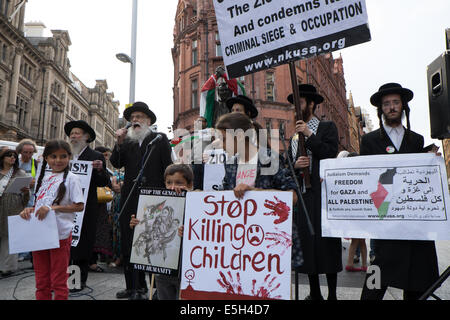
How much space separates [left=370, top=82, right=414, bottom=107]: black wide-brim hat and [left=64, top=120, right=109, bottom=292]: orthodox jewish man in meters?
3.10

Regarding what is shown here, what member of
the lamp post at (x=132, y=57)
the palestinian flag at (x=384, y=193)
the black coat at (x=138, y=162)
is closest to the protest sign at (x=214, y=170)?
the black coat at (x=138, y=162)

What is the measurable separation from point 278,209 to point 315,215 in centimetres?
75

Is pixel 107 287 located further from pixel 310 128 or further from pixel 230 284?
pixel 310 128

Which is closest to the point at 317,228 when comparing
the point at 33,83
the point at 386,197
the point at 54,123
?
the point at 386,197

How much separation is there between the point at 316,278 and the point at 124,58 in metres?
10.5

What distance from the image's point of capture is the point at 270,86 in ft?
84.8

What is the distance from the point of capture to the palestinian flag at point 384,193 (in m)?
2.46

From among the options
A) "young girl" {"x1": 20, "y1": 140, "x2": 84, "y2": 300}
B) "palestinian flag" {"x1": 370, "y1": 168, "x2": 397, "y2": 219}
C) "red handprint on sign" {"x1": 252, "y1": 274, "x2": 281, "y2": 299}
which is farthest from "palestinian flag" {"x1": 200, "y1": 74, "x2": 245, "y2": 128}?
"red handprint on sign" {"x1": 252, "y1": 274, "x2": 281, "y2": 299}

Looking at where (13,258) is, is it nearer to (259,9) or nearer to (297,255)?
(297,255)

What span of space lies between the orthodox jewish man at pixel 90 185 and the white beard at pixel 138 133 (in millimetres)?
652

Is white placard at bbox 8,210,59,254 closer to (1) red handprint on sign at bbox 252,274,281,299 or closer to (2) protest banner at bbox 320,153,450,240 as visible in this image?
(1) red handprint on sign at bbox 252,274,281,299

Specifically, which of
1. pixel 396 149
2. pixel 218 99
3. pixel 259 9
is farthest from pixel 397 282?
pixel 218 99

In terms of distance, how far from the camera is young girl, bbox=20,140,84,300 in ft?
8.70
